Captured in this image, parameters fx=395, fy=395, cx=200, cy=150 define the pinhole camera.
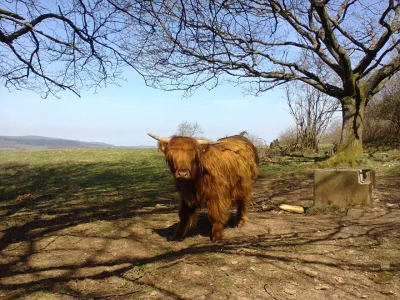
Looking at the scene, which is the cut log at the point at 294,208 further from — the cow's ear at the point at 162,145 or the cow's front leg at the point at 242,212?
the cow's ear at the point at 162,145

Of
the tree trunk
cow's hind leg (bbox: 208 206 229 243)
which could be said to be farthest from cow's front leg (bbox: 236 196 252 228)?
the tree trunk

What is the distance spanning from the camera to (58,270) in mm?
4559

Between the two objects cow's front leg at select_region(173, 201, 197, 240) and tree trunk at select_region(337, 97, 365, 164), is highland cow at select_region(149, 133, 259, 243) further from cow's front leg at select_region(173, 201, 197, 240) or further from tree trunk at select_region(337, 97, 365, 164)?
tree trunk at select_region(337, 97, 365, 164)

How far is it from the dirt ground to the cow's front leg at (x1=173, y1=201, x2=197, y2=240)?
13 cm

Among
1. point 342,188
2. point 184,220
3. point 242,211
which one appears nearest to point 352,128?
point 342,188

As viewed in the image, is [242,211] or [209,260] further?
[242,211]

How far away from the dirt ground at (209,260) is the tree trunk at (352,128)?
6.78 metres

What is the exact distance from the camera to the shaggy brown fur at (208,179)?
518cm

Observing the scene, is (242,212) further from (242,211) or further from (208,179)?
(208,179)

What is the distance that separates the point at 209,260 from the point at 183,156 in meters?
1.36

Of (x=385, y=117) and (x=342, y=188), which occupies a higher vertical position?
(x=385, y=117)

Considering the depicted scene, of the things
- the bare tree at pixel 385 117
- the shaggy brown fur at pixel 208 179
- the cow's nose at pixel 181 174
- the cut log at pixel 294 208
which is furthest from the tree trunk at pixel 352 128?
the cow's nose at pixel 181 174

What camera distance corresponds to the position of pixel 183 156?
510 centimetres

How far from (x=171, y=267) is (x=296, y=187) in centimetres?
623
